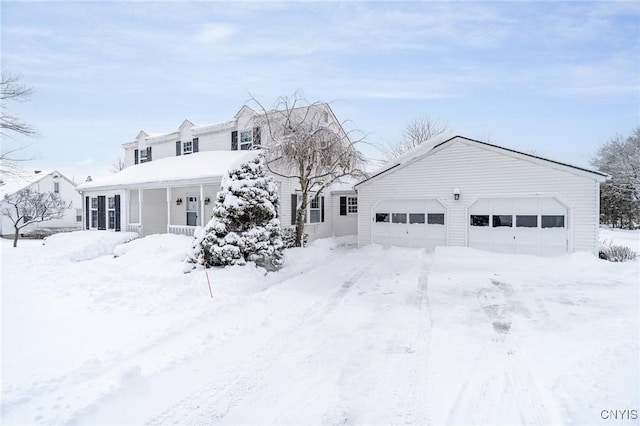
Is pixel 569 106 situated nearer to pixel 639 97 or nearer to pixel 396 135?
pixel 639 97

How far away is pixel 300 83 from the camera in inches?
563

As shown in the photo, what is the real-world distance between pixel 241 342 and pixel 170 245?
9129 mm

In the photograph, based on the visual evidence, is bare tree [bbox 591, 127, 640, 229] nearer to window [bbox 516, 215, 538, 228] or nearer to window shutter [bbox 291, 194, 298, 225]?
window [bbox 516, 215, 538, 228]

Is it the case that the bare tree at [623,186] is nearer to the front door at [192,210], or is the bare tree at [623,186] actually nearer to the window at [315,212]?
the window at [315,212]

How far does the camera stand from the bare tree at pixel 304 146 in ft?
42.2

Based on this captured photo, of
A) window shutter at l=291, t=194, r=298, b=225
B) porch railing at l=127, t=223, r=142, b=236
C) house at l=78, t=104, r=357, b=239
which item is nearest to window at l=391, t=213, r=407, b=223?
house at l=78, t=104, r=357, b=239

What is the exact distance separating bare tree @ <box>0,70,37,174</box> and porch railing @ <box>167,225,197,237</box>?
7.11m

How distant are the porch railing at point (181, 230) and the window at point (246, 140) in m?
5.04

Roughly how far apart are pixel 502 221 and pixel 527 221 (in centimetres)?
83

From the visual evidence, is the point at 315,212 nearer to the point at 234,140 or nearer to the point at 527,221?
the point at 234,140

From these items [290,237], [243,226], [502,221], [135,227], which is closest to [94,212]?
[135,227]

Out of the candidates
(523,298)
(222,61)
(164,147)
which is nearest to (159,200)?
(164,147)

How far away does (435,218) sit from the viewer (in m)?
14.1

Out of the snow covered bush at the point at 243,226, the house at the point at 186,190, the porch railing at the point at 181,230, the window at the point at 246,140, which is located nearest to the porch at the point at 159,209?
the house at the point at 186,190
